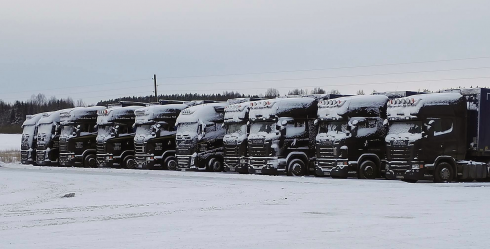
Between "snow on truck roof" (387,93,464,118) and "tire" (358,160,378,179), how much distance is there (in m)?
2.36

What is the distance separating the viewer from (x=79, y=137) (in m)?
43.5

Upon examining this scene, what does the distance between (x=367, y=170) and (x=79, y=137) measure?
2142 cm

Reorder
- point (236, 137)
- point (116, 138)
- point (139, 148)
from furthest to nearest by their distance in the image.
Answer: point (116, 138)
point (139, 148)
point (236, 137)

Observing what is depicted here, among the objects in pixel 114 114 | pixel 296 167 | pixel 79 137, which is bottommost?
pixel 296 167

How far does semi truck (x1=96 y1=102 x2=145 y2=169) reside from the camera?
1598 inches

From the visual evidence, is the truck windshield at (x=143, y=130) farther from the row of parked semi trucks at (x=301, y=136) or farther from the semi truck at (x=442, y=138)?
the semi truck at (x=442, y=138)

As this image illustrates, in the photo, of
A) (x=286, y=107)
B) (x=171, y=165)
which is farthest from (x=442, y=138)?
(x=171, y=165)

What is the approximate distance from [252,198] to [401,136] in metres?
→ 8.70

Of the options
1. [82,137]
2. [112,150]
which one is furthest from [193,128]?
[82,137]

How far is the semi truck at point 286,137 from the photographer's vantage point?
30.2 meters

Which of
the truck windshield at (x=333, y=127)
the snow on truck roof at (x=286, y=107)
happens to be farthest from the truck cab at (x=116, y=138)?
the truck windshield at (x=333, y=127)

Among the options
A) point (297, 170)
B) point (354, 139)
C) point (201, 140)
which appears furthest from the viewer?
point (201, 140)

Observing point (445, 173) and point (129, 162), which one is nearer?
point (445, 173)

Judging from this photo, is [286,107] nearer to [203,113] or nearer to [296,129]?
[296,129]
